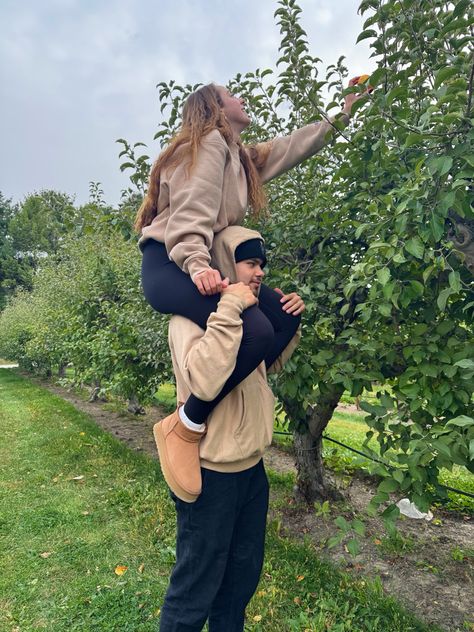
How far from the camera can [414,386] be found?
1747mm

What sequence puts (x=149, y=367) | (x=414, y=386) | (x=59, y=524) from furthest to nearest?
1. (x=149, y=367)
2. (x=59, y=524)
3. (x=414, y=386)

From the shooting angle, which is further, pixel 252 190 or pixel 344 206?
pixel 344 206

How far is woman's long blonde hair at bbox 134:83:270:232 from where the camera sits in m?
1.59

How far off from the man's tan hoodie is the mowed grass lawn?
1346mm

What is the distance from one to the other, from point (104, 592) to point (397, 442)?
196cm

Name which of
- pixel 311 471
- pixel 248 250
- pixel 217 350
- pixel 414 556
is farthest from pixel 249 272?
pixel 311 471

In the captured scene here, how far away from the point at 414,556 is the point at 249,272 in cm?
256

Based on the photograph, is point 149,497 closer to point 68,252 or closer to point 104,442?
Answer: point 104,442

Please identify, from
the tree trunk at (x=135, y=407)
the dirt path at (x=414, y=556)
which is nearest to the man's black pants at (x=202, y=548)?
the dirt path at (x=414, y=556)

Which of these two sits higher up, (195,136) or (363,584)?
(195,136)

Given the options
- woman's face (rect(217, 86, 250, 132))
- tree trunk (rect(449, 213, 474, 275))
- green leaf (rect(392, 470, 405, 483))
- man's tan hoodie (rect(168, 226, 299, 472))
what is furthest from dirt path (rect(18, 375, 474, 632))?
woman's face (rect(217, 86, 250, 132))

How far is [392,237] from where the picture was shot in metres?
1.48

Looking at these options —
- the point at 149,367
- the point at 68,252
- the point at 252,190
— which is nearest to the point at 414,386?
the point at 252,190

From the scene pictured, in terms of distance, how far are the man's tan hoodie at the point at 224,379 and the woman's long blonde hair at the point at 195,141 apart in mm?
310
